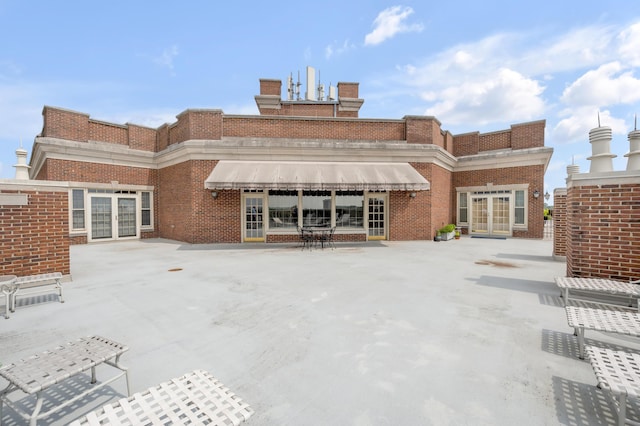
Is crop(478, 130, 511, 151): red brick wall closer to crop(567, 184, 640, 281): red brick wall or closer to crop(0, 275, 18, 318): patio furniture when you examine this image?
crop(567, 184, 640, 281): red brick wall

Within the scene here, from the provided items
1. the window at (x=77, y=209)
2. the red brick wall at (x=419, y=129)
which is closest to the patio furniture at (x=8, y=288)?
the window at (x=77, y=209)

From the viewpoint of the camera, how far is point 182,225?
14.7 meters

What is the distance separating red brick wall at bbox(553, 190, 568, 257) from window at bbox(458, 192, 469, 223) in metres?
8.38

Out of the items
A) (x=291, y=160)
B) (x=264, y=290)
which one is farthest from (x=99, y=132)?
(x=264, y=290)

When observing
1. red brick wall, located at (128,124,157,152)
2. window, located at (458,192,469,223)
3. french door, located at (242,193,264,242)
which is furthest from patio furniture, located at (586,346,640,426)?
red brick wall, located at (128,124,157,152)

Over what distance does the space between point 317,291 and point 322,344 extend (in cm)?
238

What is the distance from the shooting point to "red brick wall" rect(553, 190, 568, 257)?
9.91 metres

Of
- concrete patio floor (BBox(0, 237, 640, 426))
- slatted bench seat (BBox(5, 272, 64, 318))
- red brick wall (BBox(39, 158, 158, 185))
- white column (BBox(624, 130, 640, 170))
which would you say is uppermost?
red brick wall (BBox(39, 158, 158, 185))

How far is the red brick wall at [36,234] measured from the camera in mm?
6348

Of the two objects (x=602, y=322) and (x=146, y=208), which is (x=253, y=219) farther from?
(x=602, y=322)

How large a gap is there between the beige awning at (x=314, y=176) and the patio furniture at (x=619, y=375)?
9.87 metres

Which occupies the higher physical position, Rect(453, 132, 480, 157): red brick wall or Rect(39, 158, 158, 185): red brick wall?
Rect(453, 132, 480, 157): red brick wall

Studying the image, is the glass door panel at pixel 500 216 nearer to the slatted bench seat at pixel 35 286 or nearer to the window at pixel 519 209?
the window at pixel 519 209

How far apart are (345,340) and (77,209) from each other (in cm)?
1635
